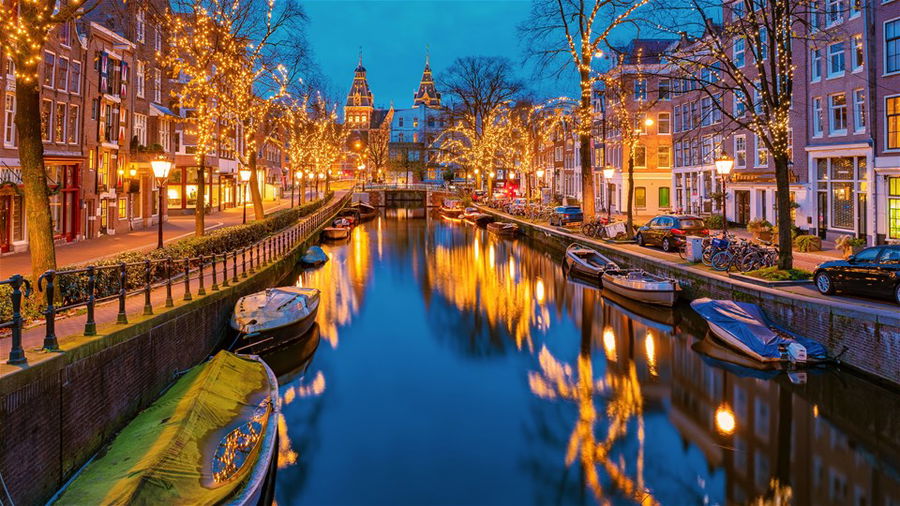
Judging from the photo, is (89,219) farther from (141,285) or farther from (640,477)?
(640,477)

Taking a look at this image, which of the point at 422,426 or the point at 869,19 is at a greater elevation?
the point at 869,19

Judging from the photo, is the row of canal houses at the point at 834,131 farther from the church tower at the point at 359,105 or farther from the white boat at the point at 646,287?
the church tower at the point at 359,105

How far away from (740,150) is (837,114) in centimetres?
1016

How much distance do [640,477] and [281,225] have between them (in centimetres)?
→ 3625

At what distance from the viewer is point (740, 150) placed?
136 ft

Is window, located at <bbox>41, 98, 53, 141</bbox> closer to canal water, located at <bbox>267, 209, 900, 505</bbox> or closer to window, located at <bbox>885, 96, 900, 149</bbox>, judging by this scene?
canal water, located at <bbox>267, 209, 900, 505</bbox>

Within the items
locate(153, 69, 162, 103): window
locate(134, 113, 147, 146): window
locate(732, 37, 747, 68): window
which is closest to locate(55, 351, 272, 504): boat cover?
locate(134, 113, 147, 146): window

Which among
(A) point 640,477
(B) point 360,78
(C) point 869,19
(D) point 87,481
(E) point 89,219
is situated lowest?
(A) point 640,477

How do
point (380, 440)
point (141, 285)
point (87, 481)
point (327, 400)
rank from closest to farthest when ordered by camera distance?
point (87, 481) → point (380, 440) → point (327, 400) → point (141, 285)

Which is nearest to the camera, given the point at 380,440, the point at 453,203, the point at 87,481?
the point at 87,481

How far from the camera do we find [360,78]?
179m

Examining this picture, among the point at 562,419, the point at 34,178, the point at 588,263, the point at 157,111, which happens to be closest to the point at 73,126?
the point at 157,111

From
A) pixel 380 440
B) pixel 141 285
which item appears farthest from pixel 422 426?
pixel 141 285

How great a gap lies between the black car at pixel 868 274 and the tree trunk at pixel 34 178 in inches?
723
